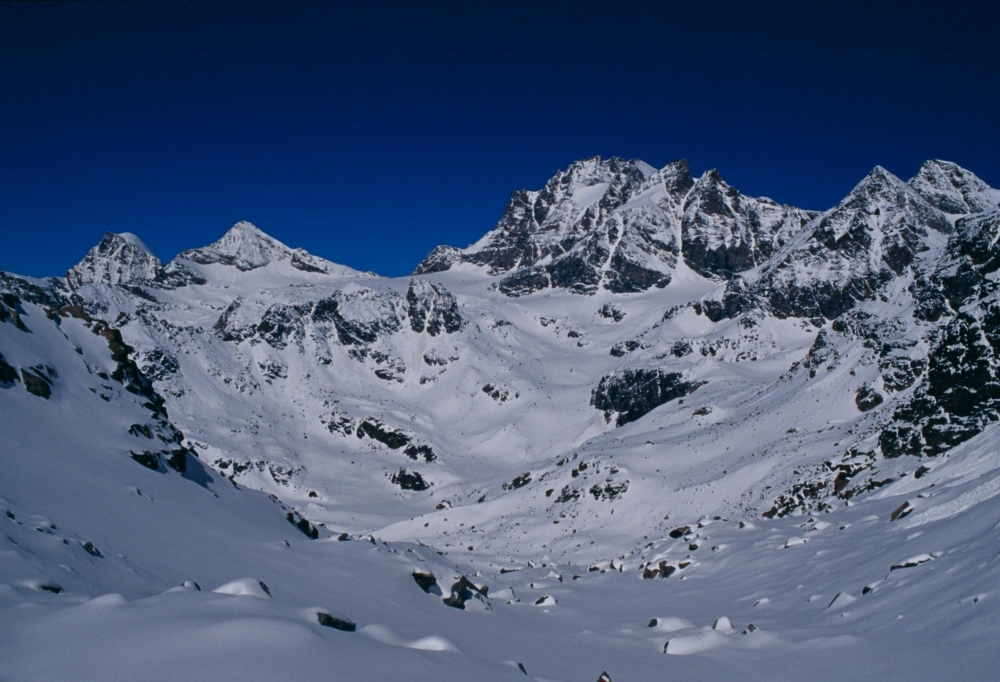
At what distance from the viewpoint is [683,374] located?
100812 mm

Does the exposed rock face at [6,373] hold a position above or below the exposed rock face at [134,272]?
below

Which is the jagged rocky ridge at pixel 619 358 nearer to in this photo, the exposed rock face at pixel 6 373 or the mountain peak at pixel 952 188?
the exposed rock face at pixel 6 373

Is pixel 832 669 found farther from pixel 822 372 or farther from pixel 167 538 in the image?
pixel 822 372

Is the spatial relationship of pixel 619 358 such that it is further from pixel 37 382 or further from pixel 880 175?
pixel 37 382

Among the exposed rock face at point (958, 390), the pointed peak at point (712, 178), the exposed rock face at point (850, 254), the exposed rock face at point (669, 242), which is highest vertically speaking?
the pointed peak at point (712, 178)

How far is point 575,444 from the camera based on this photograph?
335ft

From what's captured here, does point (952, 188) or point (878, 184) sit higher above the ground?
point (952, 188)

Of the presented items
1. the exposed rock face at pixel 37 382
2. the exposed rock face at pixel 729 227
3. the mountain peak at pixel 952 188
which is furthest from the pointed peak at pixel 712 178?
the exposed rock face at pixel 37 382

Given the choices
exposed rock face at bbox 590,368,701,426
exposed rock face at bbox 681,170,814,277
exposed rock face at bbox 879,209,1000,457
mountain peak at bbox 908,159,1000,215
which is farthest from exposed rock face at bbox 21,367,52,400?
exposed rock face at bbox 681,170,814,277

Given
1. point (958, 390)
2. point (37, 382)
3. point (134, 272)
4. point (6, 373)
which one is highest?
point (134, 272)

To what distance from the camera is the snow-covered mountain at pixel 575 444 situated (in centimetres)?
1309

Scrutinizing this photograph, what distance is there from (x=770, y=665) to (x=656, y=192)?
196151 millimetres

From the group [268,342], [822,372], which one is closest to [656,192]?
[268,342]

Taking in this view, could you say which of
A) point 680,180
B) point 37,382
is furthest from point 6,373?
point 680,180
